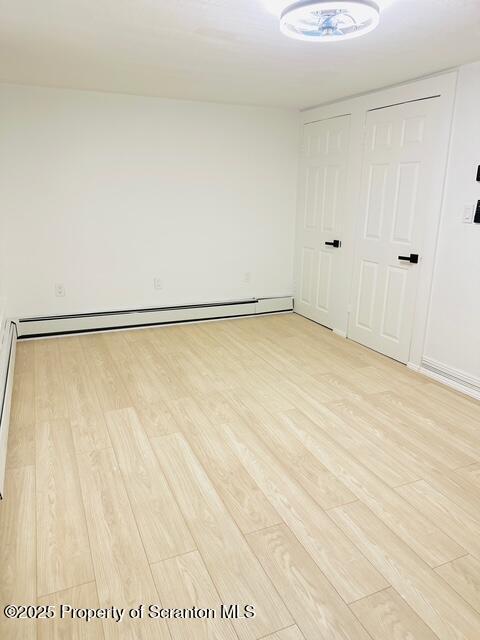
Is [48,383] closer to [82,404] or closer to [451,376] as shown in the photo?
[82,404]

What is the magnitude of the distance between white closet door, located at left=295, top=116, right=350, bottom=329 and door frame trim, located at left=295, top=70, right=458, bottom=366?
96mm

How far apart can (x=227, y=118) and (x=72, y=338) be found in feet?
8.79

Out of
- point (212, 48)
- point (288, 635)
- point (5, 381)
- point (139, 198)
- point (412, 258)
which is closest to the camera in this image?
point (288, 635)

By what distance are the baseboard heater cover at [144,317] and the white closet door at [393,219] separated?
47.8 inches

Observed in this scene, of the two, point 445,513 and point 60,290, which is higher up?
point 60,290

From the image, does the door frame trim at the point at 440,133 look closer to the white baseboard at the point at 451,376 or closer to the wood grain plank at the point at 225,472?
the white baseboard at the point at 451,376

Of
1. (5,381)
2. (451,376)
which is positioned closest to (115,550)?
(5,381)

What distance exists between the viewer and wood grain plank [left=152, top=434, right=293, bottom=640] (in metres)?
1.48

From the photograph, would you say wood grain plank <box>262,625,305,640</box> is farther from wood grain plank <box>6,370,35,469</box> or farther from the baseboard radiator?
wood grain plank <box>6,370,35,469</box>

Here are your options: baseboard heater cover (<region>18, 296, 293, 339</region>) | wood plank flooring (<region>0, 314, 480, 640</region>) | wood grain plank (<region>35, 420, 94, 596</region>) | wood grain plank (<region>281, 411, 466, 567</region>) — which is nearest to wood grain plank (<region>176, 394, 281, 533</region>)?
wood plank flooring (<region>0, 314, 480, 640</region>)

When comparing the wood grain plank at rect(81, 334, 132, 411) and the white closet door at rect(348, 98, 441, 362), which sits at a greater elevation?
the white closet door at rect(348, 98, 441, 362)

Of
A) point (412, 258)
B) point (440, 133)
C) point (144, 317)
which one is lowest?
point (144, 317)

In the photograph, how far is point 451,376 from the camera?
3.28 meters

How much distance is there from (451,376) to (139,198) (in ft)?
10.5
